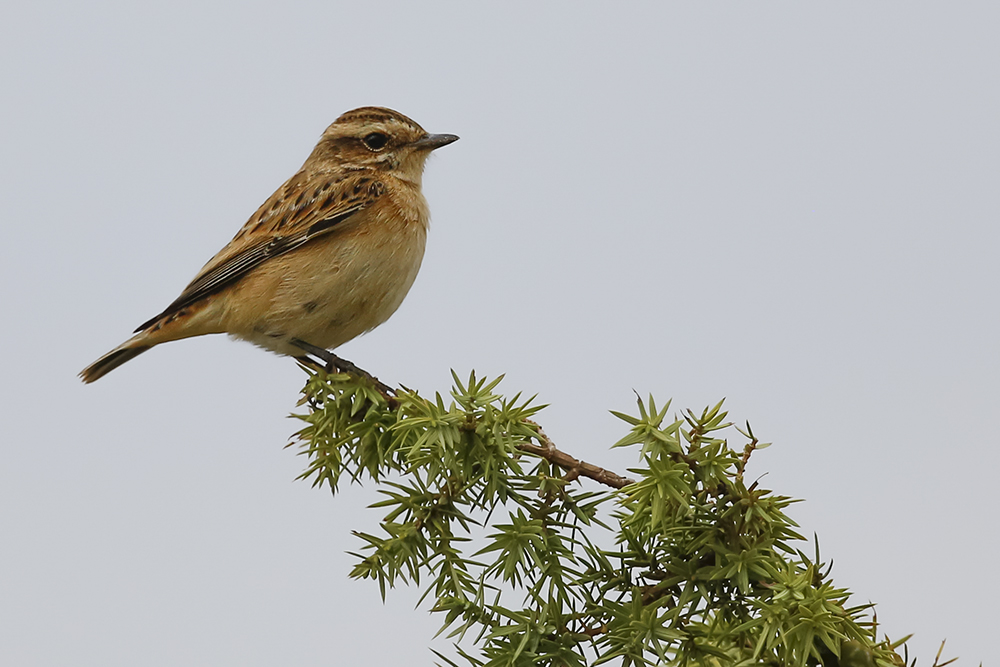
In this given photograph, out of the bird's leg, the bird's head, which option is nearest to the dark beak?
the bird's head

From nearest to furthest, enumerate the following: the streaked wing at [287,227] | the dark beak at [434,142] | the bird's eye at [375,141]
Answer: the streaked wing at [287,227] < the dark beak at [434,142] < the bird's eye at [375,141]

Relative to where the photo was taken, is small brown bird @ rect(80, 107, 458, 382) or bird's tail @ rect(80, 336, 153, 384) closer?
small brown bird @ rect(80, 107, 458, 382)

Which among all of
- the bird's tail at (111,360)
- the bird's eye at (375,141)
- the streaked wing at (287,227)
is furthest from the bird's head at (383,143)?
the bird's tail at (111,360)

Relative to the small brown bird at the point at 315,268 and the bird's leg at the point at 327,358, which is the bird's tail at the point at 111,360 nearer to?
the small brown bird at the point at 315,268

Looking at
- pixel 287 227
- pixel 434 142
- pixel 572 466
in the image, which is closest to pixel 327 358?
pixel 287 227

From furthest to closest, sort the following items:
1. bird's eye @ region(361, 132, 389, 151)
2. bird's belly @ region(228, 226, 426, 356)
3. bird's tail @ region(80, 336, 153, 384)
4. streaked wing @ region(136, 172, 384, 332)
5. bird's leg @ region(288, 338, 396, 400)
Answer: bird's eye @ region(361, 132, 389, 151) < bird's tail @ region(80, 336, 153, 384) < streaked wing @ region(136, 172, 384, 332) < bird's belly @ region(228, 226, 426, 356) < bird's leg @ region(288, 338, 396, 400)

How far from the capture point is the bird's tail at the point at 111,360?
6.34 metres

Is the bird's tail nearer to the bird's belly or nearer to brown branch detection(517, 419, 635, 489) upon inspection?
the bird's belly

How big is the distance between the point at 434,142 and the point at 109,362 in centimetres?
256

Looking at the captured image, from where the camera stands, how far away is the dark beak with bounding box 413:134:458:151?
6719mm

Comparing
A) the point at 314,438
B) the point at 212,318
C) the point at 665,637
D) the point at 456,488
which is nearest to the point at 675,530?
the point at 665,637

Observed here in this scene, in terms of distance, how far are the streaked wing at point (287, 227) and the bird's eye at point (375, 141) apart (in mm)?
342

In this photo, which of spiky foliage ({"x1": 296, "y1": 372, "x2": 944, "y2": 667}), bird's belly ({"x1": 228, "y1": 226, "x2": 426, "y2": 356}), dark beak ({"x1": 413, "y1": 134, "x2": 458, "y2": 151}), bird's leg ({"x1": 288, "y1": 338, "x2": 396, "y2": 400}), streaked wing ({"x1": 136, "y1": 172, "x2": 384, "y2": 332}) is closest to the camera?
spiky foliage ({"x1": 296, "y1": 372, "x2": 944, "y2": 667})

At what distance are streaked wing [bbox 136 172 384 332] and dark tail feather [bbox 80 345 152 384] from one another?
0.18 metres
